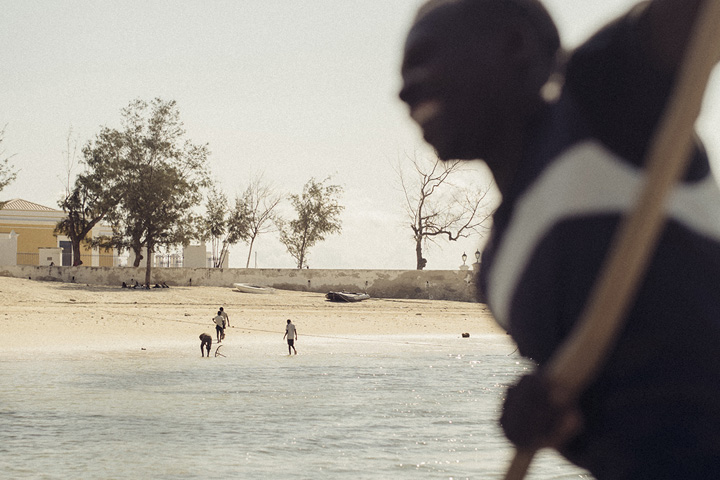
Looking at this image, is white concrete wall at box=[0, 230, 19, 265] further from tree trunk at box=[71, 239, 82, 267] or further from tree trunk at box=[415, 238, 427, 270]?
tree trunk at box=[415, 238, 427, 270]

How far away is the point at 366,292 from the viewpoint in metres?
44.8

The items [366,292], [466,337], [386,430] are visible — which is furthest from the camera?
[366,292]

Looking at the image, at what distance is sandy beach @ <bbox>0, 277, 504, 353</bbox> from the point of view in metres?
27.2

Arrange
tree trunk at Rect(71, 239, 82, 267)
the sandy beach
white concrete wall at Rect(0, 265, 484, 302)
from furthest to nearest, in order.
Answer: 1. tree trunk at Rect(71, 239, 82, 267)
2. white concrete wall at Rect(0, 265, 484, 302)
3. the sandy beach

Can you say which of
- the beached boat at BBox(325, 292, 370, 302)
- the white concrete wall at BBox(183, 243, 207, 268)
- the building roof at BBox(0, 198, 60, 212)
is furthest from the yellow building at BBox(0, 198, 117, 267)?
the beached boat at BBox(325, 292, 370, 302)

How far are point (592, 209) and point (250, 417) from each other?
1331cm

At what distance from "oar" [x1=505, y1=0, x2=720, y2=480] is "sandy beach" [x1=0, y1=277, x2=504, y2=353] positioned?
24.8 meters

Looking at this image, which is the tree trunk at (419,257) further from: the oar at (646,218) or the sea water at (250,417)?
the oar at (646,218)

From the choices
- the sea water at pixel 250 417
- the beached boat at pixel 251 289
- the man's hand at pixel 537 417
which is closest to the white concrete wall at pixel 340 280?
the beached boat at pixel 251 289

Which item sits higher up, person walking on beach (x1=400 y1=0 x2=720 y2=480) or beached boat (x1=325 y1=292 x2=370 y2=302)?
person walking on beach (x1=400 y1=0 x2=720 y2=480)

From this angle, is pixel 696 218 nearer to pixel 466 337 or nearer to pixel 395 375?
pixel 395 375

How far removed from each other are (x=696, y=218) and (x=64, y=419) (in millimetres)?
13515

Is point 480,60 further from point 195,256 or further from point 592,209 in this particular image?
point 195,256

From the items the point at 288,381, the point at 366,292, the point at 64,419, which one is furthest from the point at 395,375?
the point at 366,292
